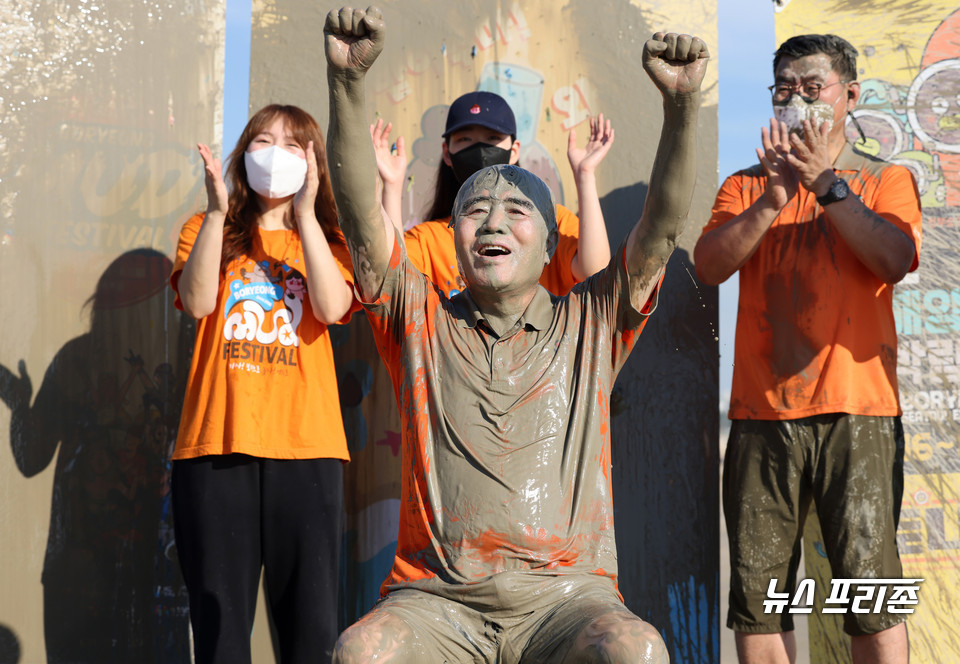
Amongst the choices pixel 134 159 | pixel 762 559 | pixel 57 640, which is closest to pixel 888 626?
pixel 762 559

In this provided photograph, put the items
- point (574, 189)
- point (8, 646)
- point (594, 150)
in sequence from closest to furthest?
point (594, 150) → point (8, 646) → point (574, 189)

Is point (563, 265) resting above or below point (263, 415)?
above

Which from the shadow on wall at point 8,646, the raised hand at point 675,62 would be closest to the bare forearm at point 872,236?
the raised hand at point 675,62

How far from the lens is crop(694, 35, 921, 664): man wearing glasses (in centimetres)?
312

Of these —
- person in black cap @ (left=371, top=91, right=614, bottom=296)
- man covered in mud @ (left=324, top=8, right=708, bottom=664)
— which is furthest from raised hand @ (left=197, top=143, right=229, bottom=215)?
man covered in mud @ (left=324, top=8, right=708, bottom=664)

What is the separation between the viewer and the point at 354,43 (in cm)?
210

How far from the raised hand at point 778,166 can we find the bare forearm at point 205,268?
6.32 ft

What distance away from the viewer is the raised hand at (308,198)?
3189 millimetres

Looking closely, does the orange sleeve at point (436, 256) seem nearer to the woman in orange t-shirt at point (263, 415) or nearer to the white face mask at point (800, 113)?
the woman in orange t-shirt at point (263, 415)

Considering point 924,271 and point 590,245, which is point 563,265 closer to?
point 590,245

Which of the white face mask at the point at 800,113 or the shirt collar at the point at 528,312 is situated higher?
the white face mask at the point at 800,113

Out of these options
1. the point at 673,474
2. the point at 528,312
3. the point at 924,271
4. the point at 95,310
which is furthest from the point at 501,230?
the point at 924,271

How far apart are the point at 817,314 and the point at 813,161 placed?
545mm

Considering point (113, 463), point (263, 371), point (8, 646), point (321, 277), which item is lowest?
point (8, 646)
